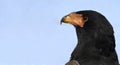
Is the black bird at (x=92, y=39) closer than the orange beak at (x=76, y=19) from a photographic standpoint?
Yes

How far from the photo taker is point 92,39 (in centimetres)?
1497

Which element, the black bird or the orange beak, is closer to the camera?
the black bird

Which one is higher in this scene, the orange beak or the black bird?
the orange beak

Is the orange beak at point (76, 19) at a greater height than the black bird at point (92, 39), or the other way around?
the orange beak at point (76, 19)

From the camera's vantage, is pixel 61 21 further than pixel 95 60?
Yes

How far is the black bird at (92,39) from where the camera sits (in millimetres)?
14484

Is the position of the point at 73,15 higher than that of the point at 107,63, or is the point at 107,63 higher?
the point at 73,15

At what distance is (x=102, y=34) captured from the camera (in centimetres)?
1487

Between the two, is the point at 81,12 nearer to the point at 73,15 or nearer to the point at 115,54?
the point at 73,15

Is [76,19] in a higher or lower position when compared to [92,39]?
higher

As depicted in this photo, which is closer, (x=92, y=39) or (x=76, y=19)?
(x=92, y=39)

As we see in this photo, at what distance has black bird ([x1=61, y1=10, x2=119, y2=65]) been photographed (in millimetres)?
14484

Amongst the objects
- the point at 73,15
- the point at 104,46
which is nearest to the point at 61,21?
the point at 73,15

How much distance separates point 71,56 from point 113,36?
1.06m
